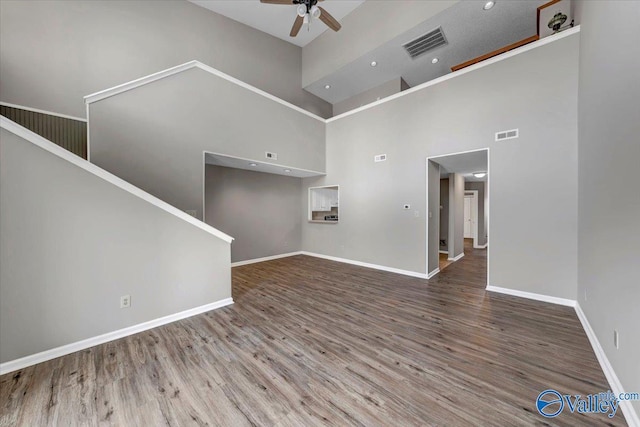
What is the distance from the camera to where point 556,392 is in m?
1.63

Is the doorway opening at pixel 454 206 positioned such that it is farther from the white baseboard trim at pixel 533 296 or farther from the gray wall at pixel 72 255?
the gray wall at pixel 72 255

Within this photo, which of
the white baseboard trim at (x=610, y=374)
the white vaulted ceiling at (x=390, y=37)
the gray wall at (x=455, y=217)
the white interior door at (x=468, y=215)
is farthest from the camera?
the white interior door at (x=468, y=215)

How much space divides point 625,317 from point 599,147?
1.58 m

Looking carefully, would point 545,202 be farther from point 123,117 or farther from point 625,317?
point 123,117

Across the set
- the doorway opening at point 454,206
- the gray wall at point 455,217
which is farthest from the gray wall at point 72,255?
the gray wall at point 455,217

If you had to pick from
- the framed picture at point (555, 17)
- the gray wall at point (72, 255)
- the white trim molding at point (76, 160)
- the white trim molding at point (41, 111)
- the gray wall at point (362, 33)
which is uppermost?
the gray wall at point (362, 33)

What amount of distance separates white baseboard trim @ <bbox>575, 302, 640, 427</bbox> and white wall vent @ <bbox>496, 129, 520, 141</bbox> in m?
2.48

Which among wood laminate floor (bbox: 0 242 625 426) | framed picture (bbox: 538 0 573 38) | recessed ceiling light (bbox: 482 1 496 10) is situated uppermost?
recessed ceiling light (bbox: 482 1 496 10)

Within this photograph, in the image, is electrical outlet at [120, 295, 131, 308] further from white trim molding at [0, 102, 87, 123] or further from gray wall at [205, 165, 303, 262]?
white trim molding at [0, 102, 87, 123]

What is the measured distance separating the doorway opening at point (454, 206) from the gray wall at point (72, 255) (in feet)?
14.5

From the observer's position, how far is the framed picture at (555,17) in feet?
10.6

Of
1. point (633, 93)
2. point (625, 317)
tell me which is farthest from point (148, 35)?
point (625, 317)

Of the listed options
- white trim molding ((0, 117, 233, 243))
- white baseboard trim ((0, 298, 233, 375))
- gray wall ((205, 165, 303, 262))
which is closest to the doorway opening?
gray wall ((205, 165, 303, 262))

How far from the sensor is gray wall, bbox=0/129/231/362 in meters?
1.91
